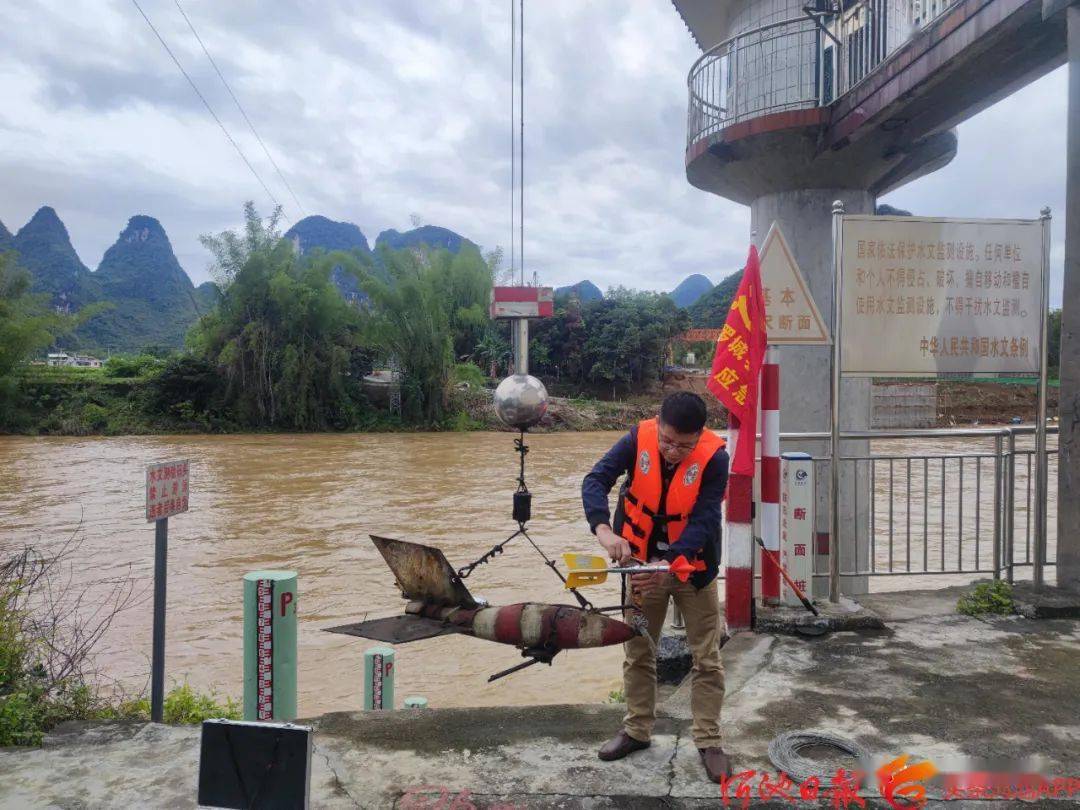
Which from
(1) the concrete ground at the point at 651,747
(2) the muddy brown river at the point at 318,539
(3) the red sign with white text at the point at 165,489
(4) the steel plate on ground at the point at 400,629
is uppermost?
(3) the red sign with white text at the point at 165,489

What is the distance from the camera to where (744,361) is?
→ 3943 mm

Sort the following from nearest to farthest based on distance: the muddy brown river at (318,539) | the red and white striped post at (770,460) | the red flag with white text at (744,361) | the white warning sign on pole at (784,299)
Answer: the red flag with white text at (744,361), the red and white striped post at (770,460), the white warning sign on pole at (784,299), the muddy brown river at (318,539)

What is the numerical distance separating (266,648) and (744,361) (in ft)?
8.55

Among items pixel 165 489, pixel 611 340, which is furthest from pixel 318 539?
pixel 611 340

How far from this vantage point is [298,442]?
950 inches

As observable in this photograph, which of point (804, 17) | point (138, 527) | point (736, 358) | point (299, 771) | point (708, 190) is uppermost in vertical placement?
point (804, 17)

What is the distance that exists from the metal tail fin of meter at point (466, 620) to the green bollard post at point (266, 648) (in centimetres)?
42

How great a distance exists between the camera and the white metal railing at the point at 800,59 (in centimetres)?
620

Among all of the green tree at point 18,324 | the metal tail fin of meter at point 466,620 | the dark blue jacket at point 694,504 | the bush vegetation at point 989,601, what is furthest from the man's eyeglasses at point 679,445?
the green tree at point 18,324

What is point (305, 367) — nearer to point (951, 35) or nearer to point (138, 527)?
point (138, 527)

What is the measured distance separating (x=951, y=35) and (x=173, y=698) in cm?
620

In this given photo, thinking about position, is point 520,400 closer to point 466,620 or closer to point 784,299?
point 466,620

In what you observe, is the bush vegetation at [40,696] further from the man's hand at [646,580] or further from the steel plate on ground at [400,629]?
the man's hand at [646,580]

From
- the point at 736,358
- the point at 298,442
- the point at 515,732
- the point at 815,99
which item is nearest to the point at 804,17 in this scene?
the point at 815,99
